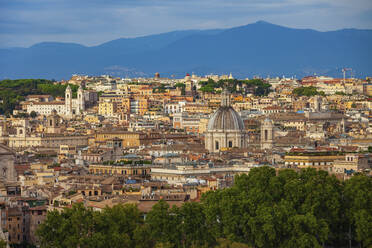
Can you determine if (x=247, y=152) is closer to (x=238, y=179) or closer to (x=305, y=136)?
(x=305, y=136)

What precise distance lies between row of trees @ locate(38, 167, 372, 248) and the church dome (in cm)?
4896

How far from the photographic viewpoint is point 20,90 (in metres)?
155

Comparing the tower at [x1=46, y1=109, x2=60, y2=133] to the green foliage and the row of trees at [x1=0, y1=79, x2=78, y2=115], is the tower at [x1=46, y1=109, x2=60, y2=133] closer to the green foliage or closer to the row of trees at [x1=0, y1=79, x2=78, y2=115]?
the row of trees at [x1=0, y1=79, x2=78, y2=115]

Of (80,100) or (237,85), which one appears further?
(237,85)

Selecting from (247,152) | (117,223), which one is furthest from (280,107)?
(117,223)

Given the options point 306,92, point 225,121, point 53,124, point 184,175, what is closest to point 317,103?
point 306,92

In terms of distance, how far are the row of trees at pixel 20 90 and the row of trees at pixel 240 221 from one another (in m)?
96.3

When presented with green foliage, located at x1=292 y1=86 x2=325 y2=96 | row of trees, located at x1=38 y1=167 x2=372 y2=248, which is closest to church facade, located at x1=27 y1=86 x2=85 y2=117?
green foliage, located at x1=292 y1=86 x2=325 y2=96

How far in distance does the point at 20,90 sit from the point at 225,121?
6123 centimetres

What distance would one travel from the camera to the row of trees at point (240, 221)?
1740 inches

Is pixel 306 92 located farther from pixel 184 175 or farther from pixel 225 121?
pixel 184 175

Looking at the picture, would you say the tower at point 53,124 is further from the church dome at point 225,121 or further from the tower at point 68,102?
the church dome at point 225,121

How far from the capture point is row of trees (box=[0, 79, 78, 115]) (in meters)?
144

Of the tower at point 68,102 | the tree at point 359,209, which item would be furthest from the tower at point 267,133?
the tower at point 68,102
